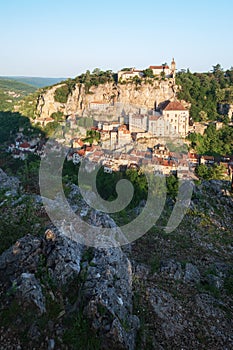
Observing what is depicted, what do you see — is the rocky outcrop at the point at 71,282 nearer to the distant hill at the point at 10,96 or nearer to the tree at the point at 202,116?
the tree at the point at 202,116

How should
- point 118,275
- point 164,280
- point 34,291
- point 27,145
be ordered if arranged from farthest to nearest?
point 27,145, point 164,280, point 118,275, point 34,291

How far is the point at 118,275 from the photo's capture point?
8.97 metres

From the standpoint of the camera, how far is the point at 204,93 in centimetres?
4931

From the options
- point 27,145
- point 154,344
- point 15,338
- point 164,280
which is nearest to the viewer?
point 15,338

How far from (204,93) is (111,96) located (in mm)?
15224

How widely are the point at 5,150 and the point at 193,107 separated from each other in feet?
88.7

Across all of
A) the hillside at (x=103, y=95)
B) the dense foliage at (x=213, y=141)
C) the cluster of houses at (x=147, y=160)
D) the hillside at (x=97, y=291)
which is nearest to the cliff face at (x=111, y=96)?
the hillside at (x=103, y=95)

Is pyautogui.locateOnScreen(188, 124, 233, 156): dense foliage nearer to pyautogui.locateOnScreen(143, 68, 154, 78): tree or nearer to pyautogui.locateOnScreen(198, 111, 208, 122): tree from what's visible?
pyautogui.locateOnScreen(198, 111, 208, 122): tree

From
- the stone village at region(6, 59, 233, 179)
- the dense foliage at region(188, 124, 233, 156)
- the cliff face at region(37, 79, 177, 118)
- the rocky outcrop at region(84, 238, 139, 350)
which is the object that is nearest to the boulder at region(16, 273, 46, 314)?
the rocky outcrop at region(84, 238, 139, 350)

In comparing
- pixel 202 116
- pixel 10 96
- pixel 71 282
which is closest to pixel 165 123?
pixel 202 116

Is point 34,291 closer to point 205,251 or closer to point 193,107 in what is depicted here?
point 205,251

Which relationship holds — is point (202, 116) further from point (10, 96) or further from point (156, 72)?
point (10, 96)

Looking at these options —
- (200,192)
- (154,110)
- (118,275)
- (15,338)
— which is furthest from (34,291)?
(154,110)

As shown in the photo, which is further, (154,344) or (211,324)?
(211,324)
